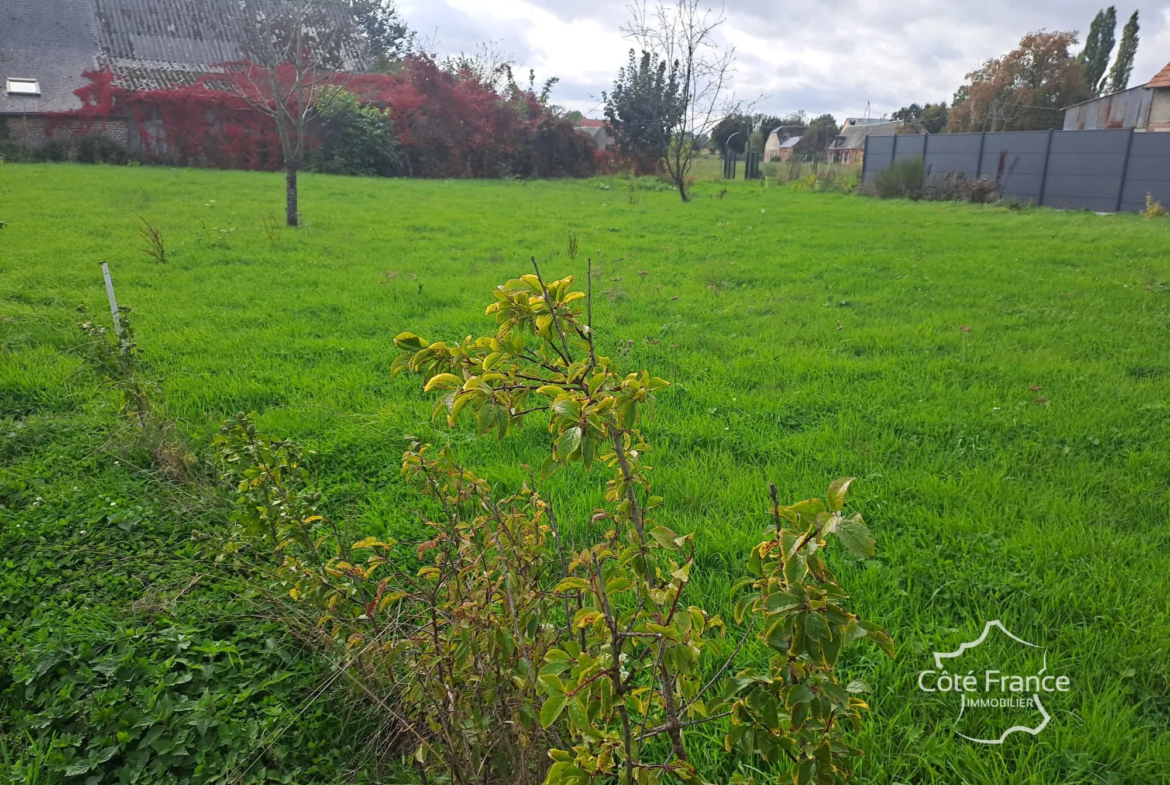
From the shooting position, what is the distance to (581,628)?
4.72 feet

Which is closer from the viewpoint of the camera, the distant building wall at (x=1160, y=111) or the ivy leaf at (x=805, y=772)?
the ivy leaf at (x=805, y=772)

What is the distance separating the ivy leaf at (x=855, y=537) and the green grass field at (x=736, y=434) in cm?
132

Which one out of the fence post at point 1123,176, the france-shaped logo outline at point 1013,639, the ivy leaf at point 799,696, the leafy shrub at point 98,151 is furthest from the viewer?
the leafy shrub at point 98,151

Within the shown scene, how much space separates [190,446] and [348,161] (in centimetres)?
2248

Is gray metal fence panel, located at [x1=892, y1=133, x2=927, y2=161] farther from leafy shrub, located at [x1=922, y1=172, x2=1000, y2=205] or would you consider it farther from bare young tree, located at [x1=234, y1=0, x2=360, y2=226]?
bare young tree, located at [x1=234, y1=0, x2=360, y2=226]

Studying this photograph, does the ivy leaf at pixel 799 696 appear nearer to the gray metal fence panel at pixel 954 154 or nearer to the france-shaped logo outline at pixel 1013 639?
the france-shaped logo outline at pixel 1013 639

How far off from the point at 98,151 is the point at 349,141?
7543mm

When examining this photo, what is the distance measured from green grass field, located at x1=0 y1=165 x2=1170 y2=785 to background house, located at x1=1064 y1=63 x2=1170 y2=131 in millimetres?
16897

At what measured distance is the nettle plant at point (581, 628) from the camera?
112cm

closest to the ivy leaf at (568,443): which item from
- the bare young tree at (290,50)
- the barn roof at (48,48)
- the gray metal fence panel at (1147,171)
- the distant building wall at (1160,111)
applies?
the bare young tree at (290,50)

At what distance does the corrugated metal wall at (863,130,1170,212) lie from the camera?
15.3 meters

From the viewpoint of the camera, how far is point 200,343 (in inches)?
216

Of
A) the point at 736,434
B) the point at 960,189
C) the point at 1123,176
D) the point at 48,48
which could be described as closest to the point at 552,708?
the point at 736,434

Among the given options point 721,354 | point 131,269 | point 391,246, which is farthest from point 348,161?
point 721,354
